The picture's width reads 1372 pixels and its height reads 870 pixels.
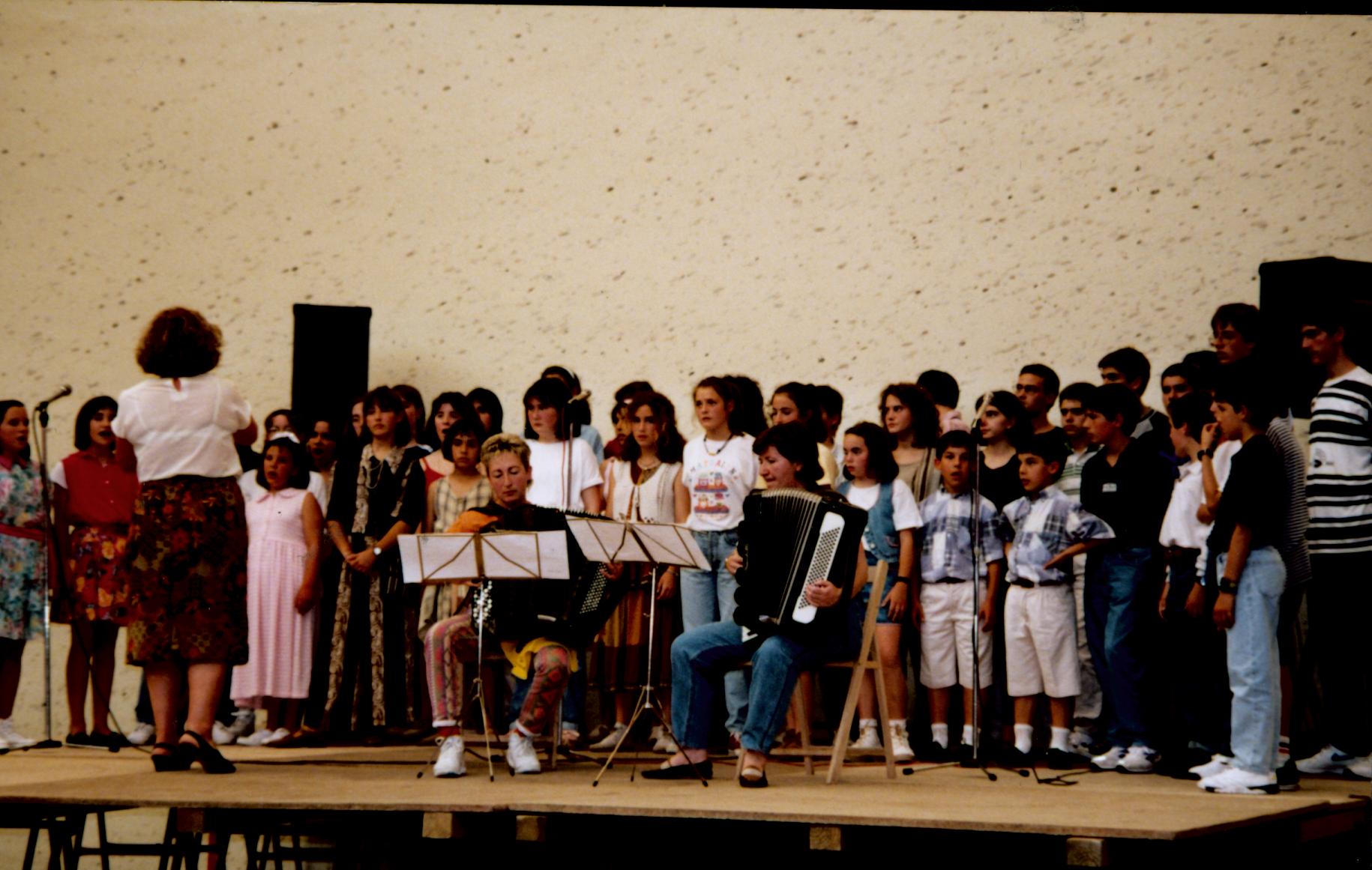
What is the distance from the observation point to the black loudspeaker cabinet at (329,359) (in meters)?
7.84

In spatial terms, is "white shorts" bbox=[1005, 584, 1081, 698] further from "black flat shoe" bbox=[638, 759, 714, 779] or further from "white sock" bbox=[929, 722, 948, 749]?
"black flat shoe" bbox=[638, 759, 714, 779]

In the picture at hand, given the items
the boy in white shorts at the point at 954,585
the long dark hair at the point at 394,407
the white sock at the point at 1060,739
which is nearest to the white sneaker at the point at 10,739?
the long dark hair at the point at 394,407

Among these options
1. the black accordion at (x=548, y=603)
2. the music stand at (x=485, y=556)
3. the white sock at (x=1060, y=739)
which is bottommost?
the white sock at (x=1060, y=739)

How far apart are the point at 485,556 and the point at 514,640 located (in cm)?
42

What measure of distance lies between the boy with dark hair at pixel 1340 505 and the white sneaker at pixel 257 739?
4.09 m

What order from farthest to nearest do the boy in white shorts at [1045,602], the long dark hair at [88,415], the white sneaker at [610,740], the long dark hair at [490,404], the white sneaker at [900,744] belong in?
1. the long dark hair at [490,404]
2. the long dark hair at [88,415]
3. the white sneaker at [610,740]
4. the white sneaker at [900,744]
5. the boy in white shorts at [1045,602]

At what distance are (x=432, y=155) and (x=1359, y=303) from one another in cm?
518

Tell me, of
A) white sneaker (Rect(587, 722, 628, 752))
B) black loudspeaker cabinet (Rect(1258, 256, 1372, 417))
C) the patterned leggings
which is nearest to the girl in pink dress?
white sneaker (Rect(587, 722, 628, 752))

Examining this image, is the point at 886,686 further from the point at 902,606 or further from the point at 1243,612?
the point at 1243,612

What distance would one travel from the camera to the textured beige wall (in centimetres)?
764

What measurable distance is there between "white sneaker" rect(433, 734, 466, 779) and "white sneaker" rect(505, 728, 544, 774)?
0.54 ft

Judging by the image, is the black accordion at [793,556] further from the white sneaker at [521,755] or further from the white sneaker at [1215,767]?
the white sneaker at [1215,767]

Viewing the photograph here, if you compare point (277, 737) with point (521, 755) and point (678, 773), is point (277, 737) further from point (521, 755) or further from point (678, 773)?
point (678, 773)

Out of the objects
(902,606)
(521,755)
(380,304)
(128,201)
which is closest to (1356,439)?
(902,606)
